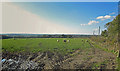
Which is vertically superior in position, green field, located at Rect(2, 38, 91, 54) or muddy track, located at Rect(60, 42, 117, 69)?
green field, located at Rect(2, 38, 91, 54)

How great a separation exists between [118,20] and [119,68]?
307 cm

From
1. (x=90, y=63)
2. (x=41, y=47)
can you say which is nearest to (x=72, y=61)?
(x=90, y=63)

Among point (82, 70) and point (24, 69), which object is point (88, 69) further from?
point (24, 69)

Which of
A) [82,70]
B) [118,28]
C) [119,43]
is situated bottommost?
[82,70]

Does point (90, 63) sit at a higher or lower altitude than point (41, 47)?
lower

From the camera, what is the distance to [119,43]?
4188 mm

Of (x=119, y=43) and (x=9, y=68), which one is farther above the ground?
(x=119, y=43)

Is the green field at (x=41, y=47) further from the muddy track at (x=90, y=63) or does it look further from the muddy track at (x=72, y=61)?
the muddy track at (x=90, y=63)

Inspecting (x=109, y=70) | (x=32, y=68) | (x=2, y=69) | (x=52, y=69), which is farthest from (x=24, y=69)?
(x=109, y=70)

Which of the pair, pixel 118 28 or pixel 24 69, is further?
pixel 118 28

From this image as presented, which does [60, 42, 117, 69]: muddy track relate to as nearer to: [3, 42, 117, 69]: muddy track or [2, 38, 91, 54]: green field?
[3, 42, 117, 69]: muddy track

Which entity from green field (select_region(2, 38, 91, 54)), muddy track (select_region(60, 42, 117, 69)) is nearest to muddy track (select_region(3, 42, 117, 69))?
muddy track (select_region(60, 42, 117, 69))

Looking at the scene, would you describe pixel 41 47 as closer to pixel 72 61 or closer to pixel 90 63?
pixel 72 61

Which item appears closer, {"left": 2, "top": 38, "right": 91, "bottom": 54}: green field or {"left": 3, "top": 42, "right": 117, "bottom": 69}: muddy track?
{"left": 3, "top": 42, "right": 117, "bottom": 69}: muddy track
